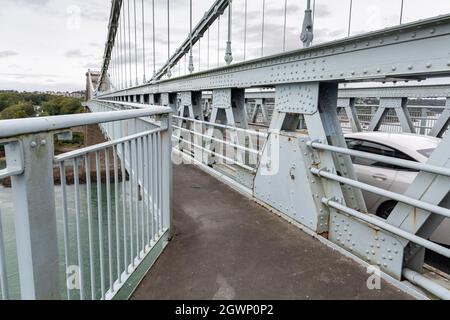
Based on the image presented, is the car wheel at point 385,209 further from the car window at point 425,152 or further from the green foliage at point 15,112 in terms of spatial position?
the green foliage at point 15,112

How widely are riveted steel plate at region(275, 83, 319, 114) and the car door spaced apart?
5.59 ft

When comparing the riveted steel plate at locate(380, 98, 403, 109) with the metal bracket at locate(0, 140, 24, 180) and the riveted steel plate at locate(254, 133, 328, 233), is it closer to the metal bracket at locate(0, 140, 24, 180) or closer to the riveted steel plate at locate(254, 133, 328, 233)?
the riveted steel plate at locate(254, 133, 328, 233)

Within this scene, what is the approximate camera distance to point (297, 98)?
3434mm

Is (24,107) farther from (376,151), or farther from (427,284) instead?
(427,284)

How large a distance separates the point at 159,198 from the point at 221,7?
1231 centimetres

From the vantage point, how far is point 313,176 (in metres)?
3.26

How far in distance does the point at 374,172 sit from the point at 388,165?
200 millimetres

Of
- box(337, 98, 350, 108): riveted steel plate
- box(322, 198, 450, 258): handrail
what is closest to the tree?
box(322, 198, 450, 258): handrail

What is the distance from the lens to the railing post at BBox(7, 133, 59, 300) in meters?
1.19

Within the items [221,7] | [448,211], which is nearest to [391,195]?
[448,211]

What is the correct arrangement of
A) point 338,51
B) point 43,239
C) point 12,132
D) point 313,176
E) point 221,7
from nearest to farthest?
point 12,132, point 43,239, point 338,51, point 313,176, point 221,7

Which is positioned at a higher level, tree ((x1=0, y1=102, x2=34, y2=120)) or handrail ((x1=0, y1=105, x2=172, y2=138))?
handrail ((x1=0, y1=105, x2=172, y2=138))

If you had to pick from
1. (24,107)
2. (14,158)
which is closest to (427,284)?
(14,158)
